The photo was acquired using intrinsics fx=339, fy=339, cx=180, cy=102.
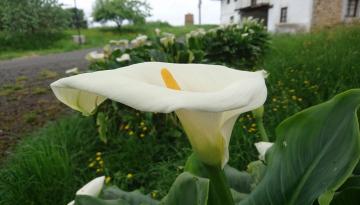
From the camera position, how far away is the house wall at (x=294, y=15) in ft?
37.1

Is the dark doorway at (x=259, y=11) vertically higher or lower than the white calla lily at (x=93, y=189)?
higher

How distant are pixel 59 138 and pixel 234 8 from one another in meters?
A: 17.1

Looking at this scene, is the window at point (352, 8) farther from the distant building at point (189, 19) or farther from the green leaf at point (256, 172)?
the distant building at point (189, 19)

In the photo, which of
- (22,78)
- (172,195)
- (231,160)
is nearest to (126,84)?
(172,195)

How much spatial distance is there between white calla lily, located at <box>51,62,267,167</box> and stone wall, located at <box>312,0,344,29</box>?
11.6 m

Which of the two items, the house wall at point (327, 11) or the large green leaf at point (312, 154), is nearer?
the large green leaf at point (312, 154)

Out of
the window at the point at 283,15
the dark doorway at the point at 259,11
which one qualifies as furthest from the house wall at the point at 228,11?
the window at the point at 283,15

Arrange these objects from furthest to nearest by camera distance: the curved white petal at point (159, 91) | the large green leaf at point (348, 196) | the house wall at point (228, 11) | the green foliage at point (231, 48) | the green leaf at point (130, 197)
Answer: the house wall at point (228, 11), the green foliage at point (231, 48), the green leaf at point (130, 197), the large green leaf at point (348, 196), the curved white petal at point (159, 91)

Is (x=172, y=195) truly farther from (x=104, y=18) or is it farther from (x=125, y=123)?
(x=104, y=18)

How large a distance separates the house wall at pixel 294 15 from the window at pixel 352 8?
144 centimetres

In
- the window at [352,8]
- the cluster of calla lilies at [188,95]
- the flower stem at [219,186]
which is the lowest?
the flower stem at [219,186]

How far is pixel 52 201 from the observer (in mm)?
1508

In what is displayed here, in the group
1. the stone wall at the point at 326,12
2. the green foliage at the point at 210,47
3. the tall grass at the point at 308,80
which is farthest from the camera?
the stone wall at the point at 326,12

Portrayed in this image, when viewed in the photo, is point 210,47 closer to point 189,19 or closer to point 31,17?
point 31,17
